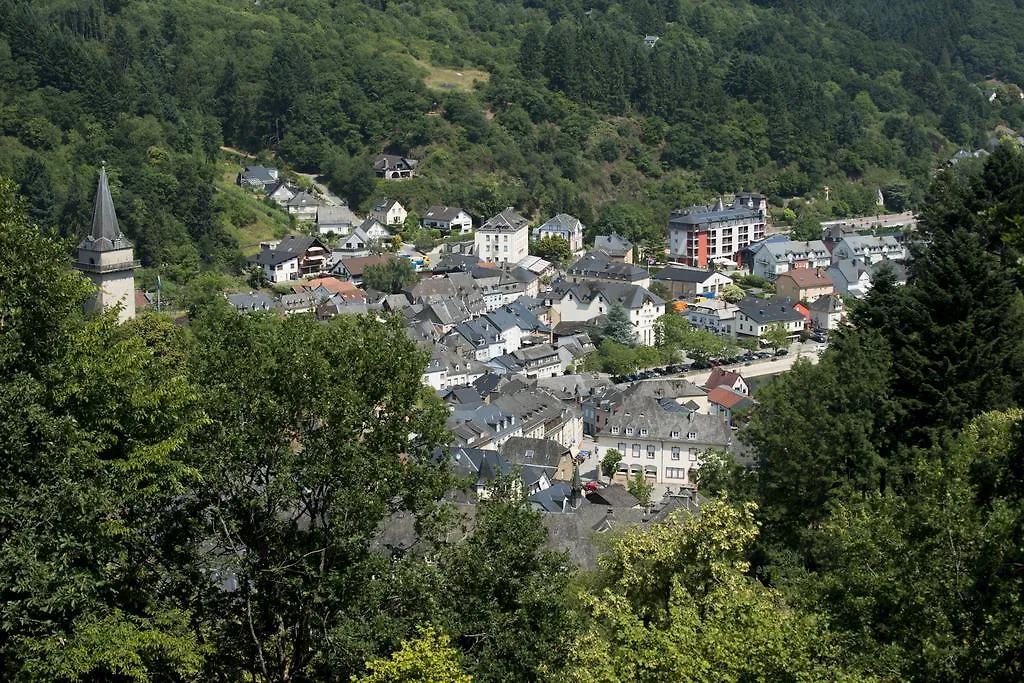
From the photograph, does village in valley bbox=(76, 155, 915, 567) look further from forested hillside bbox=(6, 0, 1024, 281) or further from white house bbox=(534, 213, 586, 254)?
forested hillside bbox=(6, 0, 1024, 281)

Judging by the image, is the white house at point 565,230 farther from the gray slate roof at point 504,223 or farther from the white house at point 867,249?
the white house at point 867,249

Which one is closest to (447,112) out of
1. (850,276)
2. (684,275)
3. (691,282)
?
(684,275)

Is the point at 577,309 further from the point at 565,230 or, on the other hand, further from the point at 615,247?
the point at 565,230

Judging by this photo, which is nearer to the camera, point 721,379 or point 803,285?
point 721,379

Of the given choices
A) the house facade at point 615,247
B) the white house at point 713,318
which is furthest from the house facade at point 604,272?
the house facade at point 615,247

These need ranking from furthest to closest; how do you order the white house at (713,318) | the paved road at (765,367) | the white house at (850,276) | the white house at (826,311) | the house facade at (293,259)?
the white house at (850,276)
the white house at (826,311)
the house facade at (293,259)
the white house at (713,318)
the paved road at (765,367)

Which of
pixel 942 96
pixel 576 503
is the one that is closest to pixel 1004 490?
pixel 576 503

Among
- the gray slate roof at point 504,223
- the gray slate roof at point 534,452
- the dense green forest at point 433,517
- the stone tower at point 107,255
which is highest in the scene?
the dense green forest at point 433,517
